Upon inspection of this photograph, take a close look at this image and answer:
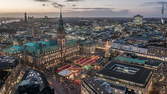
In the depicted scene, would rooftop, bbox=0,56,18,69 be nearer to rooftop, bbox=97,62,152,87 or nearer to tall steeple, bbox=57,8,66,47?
tall steeple, bbox=57,8,66,47

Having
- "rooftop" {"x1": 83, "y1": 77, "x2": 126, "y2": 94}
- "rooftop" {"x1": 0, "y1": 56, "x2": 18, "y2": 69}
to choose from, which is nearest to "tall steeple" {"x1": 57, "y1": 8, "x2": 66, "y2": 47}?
"rooftop" {"x1": 0, "y1": 56, "x2": 18, "y2": 69}

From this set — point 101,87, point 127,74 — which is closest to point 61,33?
point 127,74

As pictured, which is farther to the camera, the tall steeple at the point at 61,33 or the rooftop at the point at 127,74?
the tall steeple at the point at 61,33

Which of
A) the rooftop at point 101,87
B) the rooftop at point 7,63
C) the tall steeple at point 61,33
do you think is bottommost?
the rooftop at point 101,87

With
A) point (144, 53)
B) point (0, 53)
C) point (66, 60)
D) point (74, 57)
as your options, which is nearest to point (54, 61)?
point (66, 60)

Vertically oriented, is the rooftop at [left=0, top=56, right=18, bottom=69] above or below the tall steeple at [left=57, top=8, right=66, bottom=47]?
Answer: below

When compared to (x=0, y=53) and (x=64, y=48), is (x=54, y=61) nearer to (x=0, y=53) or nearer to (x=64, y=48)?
(x=64, y=48)

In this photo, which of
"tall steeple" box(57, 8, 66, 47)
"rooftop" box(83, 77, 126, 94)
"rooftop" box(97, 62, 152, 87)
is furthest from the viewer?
"tall steeple" box(57, 8, 66, 47)

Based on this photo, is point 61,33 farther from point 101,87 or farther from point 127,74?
point 101,87

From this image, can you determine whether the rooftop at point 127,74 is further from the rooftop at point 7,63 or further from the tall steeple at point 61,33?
the rooftop at point 7,63

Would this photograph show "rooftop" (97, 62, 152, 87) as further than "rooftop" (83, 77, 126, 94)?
Yes

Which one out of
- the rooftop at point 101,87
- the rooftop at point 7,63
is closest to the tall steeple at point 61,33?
the rooftop at point 7,63
